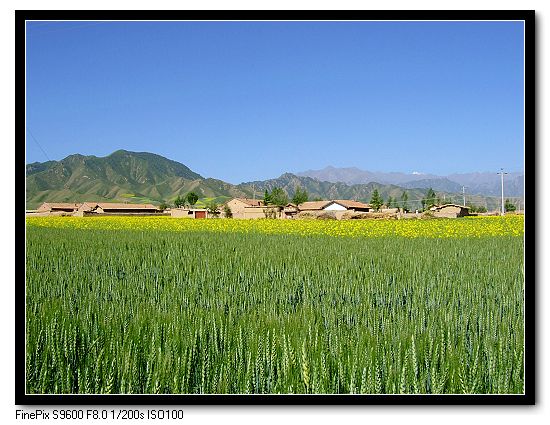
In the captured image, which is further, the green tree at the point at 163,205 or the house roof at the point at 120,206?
the green tree at the point at 163,205

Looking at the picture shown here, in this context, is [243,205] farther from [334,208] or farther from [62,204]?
[62,204]

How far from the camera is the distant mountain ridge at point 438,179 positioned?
2.88 meters

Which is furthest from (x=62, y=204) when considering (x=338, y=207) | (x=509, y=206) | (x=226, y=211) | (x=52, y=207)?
(x=338, y=207)

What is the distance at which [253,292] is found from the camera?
3.41 meters

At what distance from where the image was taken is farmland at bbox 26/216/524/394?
2.29 m

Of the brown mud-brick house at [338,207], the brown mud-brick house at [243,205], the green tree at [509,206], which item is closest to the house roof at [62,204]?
the brown mud-brick house at [243,205]

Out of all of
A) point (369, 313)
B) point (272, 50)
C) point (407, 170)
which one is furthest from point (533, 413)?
point (272, 50)

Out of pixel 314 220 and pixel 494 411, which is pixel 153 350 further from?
pixel 314 220

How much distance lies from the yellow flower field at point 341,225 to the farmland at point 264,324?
0.04 meters

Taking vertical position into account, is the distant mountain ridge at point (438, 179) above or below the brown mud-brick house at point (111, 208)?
above

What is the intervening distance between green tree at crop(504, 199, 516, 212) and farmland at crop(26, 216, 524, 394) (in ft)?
0.22

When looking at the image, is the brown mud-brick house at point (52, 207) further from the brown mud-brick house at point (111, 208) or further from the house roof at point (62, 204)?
the brown mud-brick house at point (111, 208)

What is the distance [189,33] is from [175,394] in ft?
6.35

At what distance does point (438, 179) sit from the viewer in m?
3.18
